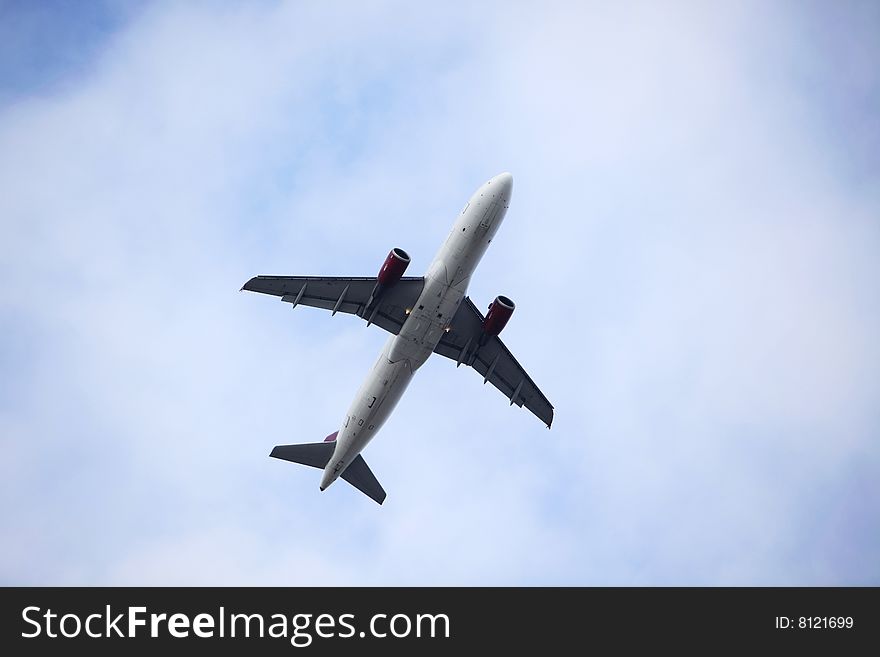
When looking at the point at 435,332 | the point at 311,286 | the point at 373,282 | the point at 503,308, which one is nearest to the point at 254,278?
the point at 311,286

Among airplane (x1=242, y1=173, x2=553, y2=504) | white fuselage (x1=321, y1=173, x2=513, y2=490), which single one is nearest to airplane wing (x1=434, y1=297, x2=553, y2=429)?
airplane (x1=242, y1=173, x2=553, y2=504)

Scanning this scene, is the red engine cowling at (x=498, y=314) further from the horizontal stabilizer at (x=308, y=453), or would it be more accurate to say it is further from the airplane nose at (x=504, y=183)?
the horizontal stabilizer at (x=308, y=453)

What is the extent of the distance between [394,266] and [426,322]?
411 cm

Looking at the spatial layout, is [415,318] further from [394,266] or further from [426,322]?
[394,266]

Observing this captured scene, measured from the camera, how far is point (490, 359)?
59.0m

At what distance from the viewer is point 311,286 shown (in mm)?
53594

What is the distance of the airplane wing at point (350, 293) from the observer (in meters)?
53.1

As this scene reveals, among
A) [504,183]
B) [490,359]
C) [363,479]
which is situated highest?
[504,183]

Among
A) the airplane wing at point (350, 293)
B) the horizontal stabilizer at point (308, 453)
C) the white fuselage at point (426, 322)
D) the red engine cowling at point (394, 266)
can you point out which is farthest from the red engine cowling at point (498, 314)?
the horizontal stabilizer at point (308, 453)

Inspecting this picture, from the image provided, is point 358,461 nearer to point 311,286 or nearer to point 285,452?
point 285,452

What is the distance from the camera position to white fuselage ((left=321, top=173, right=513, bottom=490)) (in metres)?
48.8

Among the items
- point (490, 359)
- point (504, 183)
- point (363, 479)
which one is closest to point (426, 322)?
point (490, 359)

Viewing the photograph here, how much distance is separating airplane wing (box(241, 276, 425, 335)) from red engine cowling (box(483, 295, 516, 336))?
214 inches
